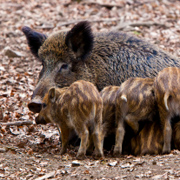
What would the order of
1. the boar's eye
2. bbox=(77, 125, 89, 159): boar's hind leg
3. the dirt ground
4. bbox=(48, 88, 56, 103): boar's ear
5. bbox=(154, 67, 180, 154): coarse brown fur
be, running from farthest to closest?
the boar's eye < bbox=(48, 88, 56, 103): boar's ear < bbox=(77, 125, 89, 159): boar's hind leg < bbox=(154, 67, 180, 154): coarse brown fur < the dirt ground

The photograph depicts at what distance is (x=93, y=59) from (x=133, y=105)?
180cm

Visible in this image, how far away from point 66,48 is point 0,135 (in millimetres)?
1806

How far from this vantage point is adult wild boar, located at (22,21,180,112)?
587 centimetres

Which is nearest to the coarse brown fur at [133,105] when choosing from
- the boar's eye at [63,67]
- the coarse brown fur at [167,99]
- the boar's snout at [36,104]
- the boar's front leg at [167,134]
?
the coarse brown fur at [167,99]

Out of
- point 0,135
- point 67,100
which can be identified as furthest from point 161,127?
point 0,135

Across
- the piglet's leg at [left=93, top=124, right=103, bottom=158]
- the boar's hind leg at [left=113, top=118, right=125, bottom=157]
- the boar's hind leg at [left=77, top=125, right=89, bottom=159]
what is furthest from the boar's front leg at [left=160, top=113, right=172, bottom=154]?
the boar's hind leg at [left=77, top=125, right=89, bottom=159]

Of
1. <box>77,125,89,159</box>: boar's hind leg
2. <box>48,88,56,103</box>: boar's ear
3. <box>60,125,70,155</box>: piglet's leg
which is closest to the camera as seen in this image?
<box>77,125,89,159</box>: boar's hind leg

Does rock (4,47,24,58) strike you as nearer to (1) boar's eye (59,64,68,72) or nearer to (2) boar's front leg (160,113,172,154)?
(1) boar's eye (59,64,68,72)

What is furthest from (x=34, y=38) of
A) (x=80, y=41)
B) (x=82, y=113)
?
(x=82, y=113)

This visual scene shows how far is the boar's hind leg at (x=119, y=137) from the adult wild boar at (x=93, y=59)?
138cm

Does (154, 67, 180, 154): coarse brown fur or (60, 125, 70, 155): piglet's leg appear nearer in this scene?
(154, 67, 180, 154): coarse brown fur

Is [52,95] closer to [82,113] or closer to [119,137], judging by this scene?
[82,113]

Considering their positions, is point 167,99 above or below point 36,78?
below

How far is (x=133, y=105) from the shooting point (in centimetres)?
463
